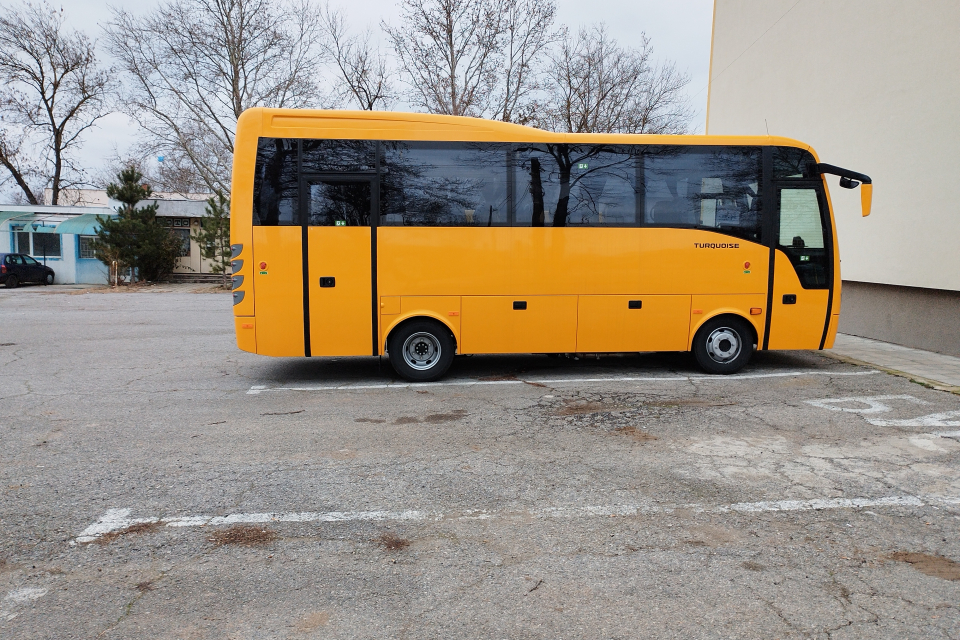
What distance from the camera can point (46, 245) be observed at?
A: 3123cm

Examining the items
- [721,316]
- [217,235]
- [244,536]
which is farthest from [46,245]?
[244,536]

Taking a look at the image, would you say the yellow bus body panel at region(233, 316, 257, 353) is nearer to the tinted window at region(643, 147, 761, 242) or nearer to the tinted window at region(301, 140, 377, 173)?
the tinted window at region(301, 140, 377, 173)

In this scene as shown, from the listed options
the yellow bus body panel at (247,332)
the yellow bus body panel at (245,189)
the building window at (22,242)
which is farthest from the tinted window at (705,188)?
the building window at (22,242)

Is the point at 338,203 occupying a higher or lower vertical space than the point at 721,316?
higher

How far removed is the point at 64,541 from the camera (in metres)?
3.71

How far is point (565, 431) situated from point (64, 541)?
4.02 m

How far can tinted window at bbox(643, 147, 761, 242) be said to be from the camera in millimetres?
8109

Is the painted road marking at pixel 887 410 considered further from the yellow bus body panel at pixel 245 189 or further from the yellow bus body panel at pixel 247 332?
the yellow bus body panel at pixel 245 189

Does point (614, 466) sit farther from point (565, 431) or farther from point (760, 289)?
point (760, 289)

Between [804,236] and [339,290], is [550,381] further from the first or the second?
[804,236]

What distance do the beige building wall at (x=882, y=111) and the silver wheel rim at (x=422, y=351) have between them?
831cm

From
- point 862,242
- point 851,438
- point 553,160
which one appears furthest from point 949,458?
point 862,242

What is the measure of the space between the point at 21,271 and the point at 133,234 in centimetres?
563

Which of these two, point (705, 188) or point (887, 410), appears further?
point (705, 188)
